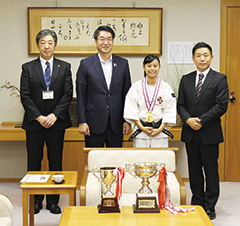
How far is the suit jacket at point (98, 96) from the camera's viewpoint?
382 cm

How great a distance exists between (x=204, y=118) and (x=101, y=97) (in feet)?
3.18

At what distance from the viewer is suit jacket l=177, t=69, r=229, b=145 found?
366cm

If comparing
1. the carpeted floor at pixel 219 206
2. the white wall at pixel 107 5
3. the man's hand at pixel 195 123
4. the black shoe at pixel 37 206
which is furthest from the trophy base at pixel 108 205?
the white wall at pixel 107 5

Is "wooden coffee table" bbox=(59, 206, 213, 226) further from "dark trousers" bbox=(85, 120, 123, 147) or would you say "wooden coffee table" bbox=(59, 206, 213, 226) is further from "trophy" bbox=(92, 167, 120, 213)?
"dark trousers" bbox=(85, 120, 123, 147)

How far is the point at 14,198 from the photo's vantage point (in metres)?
4.48

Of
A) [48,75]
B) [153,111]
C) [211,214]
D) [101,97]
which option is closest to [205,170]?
[211,214]

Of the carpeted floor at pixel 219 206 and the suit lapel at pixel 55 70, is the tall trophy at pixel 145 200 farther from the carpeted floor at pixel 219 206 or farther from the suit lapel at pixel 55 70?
the suit lapel at pixel 55 70

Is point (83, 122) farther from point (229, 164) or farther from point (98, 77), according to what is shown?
point (229, 164)

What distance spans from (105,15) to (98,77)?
4.90 ft

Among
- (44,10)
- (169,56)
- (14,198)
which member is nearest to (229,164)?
(169,56)

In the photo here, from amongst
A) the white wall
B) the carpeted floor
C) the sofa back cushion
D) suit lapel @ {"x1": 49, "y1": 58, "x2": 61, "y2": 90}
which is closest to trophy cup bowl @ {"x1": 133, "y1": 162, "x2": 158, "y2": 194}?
the sofa back cushion

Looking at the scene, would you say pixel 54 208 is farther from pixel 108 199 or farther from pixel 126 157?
pixel 108 199

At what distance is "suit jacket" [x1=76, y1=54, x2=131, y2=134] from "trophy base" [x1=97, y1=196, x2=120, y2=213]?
4.31ft

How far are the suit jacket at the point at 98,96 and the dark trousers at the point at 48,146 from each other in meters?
0.31
